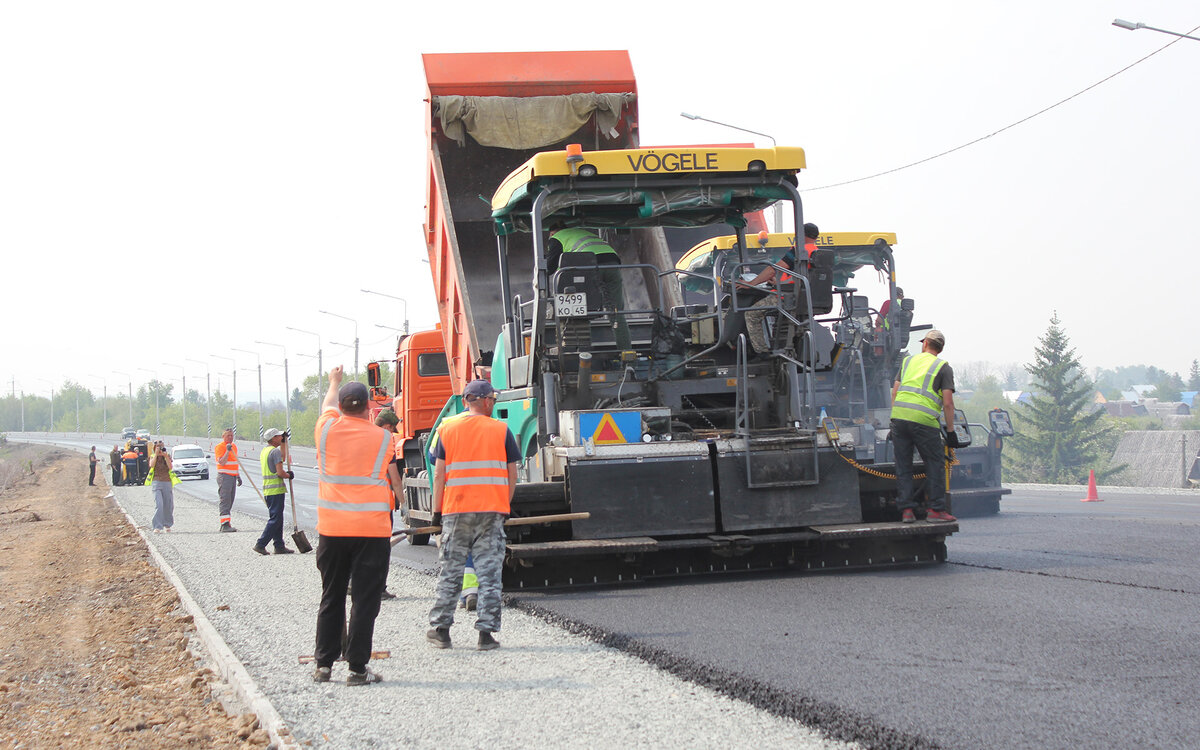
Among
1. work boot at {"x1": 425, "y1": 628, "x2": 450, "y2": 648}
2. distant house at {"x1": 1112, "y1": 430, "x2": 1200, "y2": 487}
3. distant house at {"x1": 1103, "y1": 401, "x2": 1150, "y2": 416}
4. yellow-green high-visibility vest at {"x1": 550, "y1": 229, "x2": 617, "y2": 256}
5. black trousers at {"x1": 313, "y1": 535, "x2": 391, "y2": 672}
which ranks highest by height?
yellow-green high-visibility vest at {"x1": 550, "y1": 229, "x2": 617, "y2": 256}

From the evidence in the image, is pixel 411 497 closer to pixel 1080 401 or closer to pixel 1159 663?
pixel 1159 663

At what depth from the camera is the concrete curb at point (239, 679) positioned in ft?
14.0

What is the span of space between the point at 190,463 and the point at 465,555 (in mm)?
38615

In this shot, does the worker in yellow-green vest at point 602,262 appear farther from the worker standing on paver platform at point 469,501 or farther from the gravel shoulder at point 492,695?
the gravel shoulder at point 492,695

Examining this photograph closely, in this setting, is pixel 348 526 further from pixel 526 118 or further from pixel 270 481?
pixel 270 481

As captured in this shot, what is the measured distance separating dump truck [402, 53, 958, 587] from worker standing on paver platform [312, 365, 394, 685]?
190cm

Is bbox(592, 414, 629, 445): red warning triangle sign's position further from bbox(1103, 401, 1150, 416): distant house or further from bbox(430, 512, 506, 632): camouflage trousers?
bbox(1103, 401, 1150, 416): distant house

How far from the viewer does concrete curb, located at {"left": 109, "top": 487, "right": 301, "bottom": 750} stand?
14.0 ft

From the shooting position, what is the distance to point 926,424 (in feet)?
26.3

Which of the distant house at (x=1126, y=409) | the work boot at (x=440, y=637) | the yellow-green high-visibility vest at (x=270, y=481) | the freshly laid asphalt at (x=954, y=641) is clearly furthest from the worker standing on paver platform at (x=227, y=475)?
the distant house at (x=1126, y=409)

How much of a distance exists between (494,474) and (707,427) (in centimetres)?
252

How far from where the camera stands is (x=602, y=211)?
814cm

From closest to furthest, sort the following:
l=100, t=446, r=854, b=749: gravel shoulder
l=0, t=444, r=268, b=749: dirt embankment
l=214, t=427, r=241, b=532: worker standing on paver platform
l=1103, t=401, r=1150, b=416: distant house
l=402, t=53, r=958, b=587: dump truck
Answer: l=100, t=446, r=854, b=749: gravel shoulder → l=0, t=444, r=268, b=749: dirt embankment → l=402, t=53, r=958, b=587: dump truck → l=214, t=427, r=241, b=532: worker standing on paver platform → l=1103, t=401, r=1150, b=416: distant house

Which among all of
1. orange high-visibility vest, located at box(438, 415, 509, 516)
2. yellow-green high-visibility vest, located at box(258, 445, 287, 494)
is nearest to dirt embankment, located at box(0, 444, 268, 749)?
yellow-green high-visibility vest, located at box(258, 445, 287, 494)
